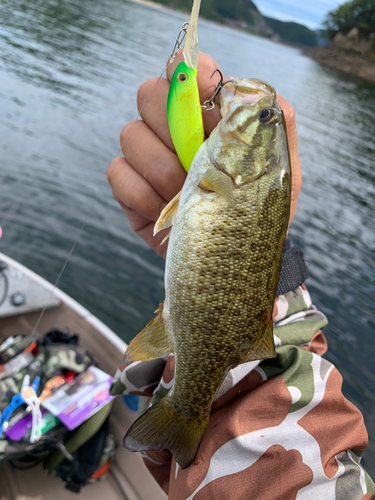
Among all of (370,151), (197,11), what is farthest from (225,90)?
(370,151)

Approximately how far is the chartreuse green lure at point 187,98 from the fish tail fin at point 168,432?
1.20m

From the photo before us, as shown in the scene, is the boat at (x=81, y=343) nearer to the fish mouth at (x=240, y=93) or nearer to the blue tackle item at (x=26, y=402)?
the blue tackle item at (x=26, y=402)

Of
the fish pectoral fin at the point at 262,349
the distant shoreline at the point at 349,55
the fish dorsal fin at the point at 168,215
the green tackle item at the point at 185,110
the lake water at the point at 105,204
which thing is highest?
the distant shoreline at the point at 349,55

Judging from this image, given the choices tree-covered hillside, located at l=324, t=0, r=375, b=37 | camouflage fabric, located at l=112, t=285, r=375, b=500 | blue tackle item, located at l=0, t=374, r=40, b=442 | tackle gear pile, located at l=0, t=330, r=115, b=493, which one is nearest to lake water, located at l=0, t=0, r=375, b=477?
tackle gear pile, located at l=0, t=330, r=115, b=493

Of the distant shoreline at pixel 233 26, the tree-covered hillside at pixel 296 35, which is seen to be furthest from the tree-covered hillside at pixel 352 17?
the tree-covered hillside at pixel 296 35

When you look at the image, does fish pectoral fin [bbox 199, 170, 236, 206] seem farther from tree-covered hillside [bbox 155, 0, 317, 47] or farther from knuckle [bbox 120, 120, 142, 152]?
tree-covered hillside [bbox 155, 0, 317, 47]

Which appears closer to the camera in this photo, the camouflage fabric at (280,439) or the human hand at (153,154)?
the camouflage fabric at (280,439)

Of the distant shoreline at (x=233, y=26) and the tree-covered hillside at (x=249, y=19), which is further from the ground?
the tree-covered hillside at (x=249, y=19)

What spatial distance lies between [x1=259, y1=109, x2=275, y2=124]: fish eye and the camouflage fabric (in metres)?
1.20

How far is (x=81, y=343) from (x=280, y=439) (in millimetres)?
2971

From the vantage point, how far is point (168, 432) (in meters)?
1.61

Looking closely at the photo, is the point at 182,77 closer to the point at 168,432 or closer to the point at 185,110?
the point at 185,110

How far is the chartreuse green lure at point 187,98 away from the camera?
145cm

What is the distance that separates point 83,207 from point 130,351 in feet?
24.5
